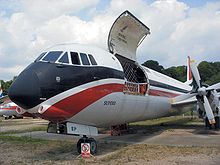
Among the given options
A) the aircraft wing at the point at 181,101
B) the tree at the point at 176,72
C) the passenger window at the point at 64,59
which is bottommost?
the aircraft wing at the point at 181,101

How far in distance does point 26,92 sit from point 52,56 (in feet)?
6.21

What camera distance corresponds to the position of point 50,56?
10.0 meters

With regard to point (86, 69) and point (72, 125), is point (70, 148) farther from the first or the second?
point (86, 69)

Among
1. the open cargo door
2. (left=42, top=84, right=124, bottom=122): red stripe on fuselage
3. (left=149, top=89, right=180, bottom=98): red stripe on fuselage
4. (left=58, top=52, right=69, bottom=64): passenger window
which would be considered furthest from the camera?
(left=149, top=89, right=180, bottom=98): red stripe on fuselage

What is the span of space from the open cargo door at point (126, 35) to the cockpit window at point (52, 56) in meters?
3.78

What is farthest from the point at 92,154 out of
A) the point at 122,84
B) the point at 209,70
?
the point at 209,70

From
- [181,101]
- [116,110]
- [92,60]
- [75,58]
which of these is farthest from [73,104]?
[181,101]

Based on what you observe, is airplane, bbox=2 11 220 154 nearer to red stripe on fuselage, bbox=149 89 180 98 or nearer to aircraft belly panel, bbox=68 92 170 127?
aircraft belly panel, bbox=68 92 170 127

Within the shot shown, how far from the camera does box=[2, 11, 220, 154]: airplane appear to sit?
8.92 meters

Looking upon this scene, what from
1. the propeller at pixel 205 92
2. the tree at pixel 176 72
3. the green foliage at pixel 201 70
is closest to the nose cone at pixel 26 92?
the propeller at pixel 205 92

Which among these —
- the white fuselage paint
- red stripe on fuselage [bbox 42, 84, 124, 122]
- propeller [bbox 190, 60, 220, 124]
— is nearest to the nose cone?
the white fuselage paint

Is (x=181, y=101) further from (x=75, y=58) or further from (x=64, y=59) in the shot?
(x=64, y=59)

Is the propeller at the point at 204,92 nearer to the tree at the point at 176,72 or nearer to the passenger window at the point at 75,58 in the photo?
the passenger window at the point at 75,58

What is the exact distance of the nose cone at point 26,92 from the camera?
8.63 metres
